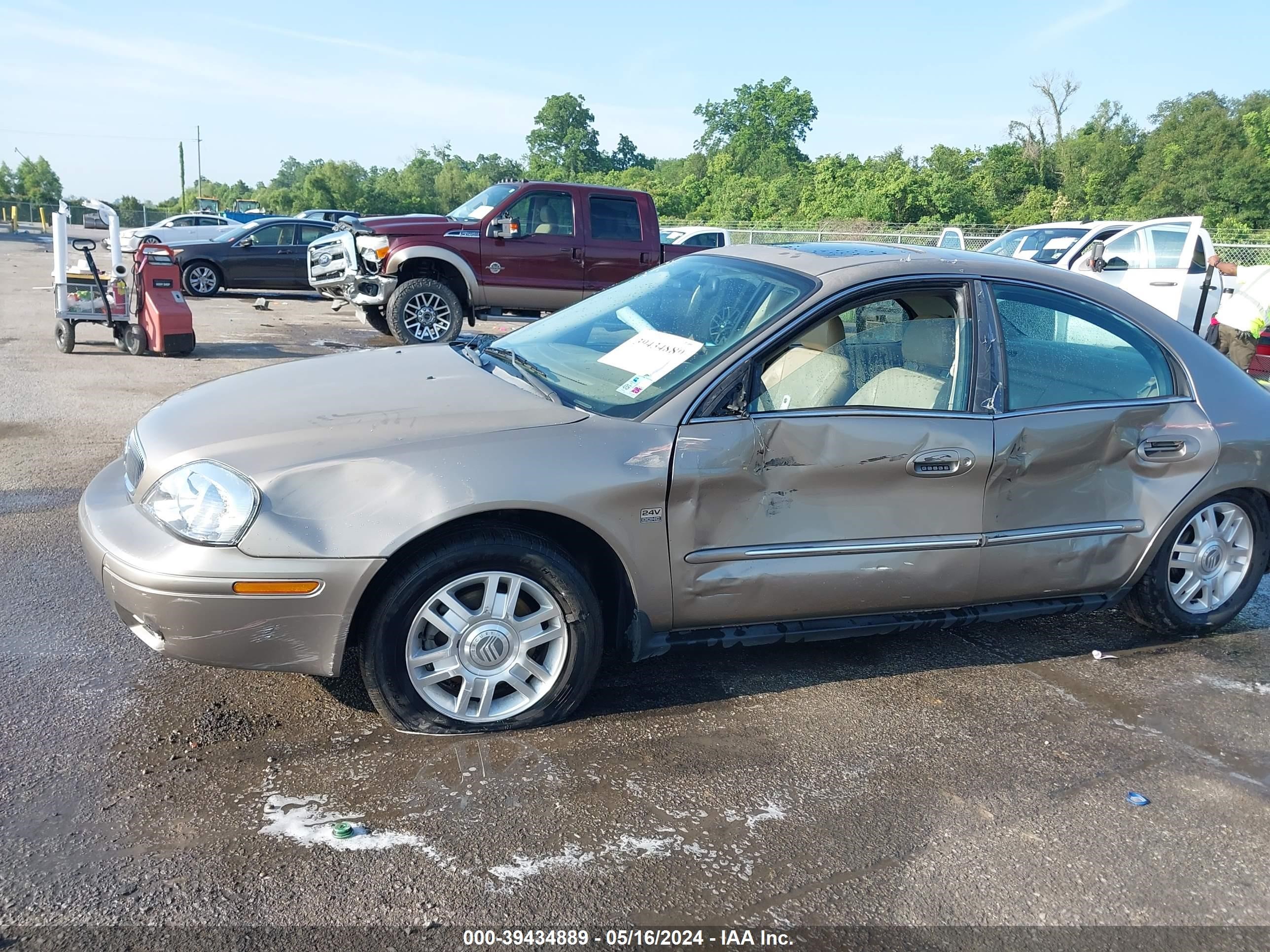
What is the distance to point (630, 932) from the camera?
8.32 feet

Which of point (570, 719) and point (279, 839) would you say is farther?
point (570, 719)

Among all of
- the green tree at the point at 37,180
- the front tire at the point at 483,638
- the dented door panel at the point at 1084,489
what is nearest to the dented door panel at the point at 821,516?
the dented door panel at the point at 1084,489

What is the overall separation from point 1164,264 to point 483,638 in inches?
492

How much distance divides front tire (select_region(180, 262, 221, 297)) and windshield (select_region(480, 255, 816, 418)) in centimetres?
1531

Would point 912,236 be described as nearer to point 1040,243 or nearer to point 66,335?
point 1040,243

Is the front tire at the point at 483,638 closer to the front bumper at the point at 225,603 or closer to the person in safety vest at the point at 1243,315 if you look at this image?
the front bumper at the point at 225,603

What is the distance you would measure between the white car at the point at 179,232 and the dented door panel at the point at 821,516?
11730 millimetres

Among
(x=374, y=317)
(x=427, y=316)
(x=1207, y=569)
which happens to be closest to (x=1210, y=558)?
(x=1207, y=569)

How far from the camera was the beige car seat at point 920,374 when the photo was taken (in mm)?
3828

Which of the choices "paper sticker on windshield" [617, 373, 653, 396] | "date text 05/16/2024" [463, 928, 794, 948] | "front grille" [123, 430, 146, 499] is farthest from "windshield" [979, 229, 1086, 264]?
"date text 05/16/2024" [463, 928, 794, 948]

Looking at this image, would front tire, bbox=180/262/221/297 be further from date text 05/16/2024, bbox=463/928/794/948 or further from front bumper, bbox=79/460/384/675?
date text 05/16/2024, bbox=463/928/794/948

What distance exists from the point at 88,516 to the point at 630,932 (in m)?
2.26

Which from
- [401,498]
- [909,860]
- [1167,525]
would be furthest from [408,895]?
[1167,525]

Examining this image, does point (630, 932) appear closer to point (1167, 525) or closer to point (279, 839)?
point (279, 839)
